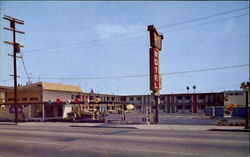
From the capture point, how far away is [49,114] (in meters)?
45.2

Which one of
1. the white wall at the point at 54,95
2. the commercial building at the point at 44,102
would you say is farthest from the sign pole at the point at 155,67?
the white wall at the point at 54,95

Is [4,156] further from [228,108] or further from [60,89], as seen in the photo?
[228,108]

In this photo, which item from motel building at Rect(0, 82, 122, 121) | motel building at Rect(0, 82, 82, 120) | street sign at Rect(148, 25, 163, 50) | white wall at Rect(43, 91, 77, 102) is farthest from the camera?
white wall at Rect(43, 91, 77, 102)

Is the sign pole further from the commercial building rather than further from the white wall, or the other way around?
the white wall

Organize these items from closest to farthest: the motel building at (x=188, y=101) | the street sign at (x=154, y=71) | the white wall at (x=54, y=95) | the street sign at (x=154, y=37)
Answer: 1. the street sign at (x=154, y=71)
2. the street sign at (x=154, y=37)
3. the white wall at (x=54, y=95)
4. the motel building at (x=188, y=101)

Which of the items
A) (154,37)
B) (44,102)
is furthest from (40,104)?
(154,37)

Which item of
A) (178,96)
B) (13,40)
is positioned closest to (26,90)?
(13,40)

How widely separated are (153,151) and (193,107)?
71.6 m

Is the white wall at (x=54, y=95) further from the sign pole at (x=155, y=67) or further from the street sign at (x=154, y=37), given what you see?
the street sign at (x=154, y=37)

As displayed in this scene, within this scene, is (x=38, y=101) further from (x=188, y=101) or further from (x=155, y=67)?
(x=188, y=101)

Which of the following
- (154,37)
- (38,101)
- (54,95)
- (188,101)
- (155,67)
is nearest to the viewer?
(155,67)

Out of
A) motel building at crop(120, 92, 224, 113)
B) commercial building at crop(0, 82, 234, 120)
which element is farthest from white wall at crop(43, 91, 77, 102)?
motel building at crop(120, 92, 224, 113)

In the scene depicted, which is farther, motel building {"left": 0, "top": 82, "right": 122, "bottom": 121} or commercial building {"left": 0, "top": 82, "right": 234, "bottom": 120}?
motel building {"left": 0, "top": 82, "right": 122, "bottom": 121}

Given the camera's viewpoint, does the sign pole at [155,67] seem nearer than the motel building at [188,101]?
Yes
